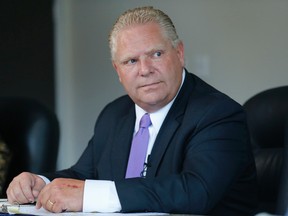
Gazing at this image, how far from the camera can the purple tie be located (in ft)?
7.14

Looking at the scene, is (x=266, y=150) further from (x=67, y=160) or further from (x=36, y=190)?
(x=67, y=160)

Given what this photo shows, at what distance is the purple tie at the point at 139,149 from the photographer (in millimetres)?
2176

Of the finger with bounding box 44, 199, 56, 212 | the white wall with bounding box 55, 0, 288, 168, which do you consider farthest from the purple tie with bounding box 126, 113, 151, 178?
the white wall with bounding box 55, 0, 288, 168

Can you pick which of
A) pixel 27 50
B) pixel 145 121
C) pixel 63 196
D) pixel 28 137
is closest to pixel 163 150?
pixel 145 121

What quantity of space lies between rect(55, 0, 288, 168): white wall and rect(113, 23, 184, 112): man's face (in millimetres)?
1686

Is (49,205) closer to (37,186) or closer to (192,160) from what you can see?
(37,186)

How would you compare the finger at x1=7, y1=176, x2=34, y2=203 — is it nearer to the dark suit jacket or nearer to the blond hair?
the dark suit jacket

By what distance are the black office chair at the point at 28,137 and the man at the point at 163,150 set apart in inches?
28.5

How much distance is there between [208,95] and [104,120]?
479mm

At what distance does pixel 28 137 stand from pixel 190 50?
1323mm

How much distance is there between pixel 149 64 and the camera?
214 cm

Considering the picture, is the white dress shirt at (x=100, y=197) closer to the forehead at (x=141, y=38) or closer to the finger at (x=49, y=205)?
the finger at (x=49, y=205)

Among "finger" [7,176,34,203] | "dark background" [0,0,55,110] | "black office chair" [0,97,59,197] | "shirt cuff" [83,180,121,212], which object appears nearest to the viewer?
"shirt cuff" [83,180,121,212]

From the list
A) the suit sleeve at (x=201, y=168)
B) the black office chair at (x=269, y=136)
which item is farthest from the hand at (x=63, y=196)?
the black office chair at (x=269, y=136)
